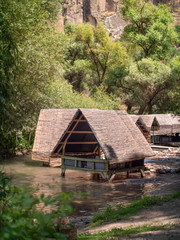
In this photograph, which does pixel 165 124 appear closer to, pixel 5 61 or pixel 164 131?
pixel 164 131

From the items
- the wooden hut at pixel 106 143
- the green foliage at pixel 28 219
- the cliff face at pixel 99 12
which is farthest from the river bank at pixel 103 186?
the cliff face at pixel 99 12

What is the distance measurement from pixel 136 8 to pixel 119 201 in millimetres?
40201

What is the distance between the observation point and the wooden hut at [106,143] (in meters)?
15.2

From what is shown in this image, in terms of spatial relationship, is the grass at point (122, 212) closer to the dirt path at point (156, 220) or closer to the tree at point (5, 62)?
the dirt path at point (156, 220)

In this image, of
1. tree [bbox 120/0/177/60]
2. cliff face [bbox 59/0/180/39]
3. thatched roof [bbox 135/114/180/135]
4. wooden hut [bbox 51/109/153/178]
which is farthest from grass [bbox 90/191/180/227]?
cliff face [bbox 59/0/180/39]

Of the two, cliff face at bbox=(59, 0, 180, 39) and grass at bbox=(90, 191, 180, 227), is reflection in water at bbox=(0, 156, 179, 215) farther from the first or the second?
cliff face at bbox=(59, 0, 180, 39)

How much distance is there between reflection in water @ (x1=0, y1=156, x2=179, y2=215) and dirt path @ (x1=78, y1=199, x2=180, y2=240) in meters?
2.40

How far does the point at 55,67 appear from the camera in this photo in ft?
78.7

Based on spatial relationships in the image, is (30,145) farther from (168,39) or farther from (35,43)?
(168,39)

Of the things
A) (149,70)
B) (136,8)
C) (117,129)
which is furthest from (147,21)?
(117,129)

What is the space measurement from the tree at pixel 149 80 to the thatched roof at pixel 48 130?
2043 centimetres

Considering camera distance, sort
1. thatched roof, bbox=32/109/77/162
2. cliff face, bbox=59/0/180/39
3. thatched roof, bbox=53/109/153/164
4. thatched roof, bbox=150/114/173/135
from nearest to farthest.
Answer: thatched roof, bbox=53/109/153/164, thatched roof, bbox=32/109/77/162, thatched roof, bbox=150/114/173/135, cliff face, bbox=59/0/180/39

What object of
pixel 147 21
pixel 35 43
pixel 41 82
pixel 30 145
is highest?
pixel 147 21

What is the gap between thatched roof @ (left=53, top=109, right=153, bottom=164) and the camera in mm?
15133
